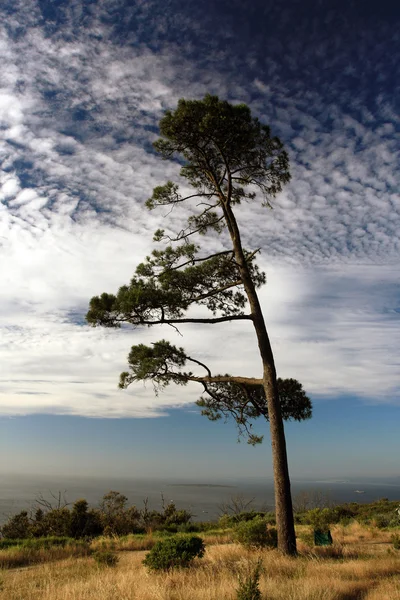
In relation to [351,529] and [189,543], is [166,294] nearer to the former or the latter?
[189,543]

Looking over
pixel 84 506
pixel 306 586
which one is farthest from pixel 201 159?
pixel 84 506

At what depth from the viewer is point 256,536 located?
34.8 ft

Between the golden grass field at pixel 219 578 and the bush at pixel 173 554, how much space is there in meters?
0.27

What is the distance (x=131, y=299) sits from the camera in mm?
10672

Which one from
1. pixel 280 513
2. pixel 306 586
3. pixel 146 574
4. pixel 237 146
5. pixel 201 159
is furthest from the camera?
pixel 201 159

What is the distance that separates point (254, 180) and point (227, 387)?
20.9 ft

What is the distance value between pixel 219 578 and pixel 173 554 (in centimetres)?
147

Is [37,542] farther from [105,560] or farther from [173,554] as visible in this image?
[173,554]

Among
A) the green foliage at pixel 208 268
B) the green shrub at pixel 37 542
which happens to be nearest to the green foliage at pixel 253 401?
the green foliage at pixel 208 268

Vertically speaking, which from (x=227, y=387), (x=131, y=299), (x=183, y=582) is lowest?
(x=183, y=582)

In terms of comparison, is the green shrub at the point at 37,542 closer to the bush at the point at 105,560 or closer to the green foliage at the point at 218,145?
the bush at the point at 105,560

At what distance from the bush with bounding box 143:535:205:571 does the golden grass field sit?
0.27 meters

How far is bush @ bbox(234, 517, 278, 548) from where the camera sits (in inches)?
416

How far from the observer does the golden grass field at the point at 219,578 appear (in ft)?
19.6
